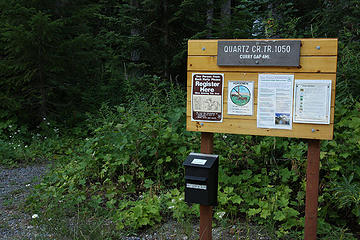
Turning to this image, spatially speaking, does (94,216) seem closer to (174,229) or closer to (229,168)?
(174,229)

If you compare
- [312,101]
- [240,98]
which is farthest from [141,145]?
[312,101]

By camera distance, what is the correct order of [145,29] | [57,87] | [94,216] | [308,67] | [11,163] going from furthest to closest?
1. [145,29]
2. [57,87]
3. [11,163]
4. [94,216]
5. [308,67]

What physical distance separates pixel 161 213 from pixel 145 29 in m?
6.48

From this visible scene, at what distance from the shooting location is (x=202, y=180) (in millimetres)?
3141

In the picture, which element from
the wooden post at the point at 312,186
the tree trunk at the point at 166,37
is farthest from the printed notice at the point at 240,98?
the tree trunk at the point at 166,37

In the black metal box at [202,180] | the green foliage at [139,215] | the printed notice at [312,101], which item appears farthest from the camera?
the green foliage at [139,215]

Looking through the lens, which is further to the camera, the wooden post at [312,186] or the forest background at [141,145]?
the forest background at [141,145]

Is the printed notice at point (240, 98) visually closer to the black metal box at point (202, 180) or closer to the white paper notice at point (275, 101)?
the white paper notice at point (275, 101)

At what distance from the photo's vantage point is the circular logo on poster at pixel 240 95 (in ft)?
10.1

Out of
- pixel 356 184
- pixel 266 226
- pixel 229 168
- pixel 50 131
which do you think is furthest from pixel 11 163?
pixel 356 184

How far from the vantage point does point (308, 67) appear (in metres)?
2.91

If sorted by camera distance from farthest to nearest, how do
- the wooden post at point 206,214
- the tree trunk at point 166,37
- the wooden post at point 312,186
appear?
the tree trunk at point 166,37
the wooden post at point 206,214
the wooden post at point 312,186

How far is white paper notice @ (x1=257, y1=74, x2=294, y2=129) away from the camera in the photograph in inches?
117

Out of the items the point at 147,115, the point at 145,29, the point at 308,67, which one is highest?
the point at 145,29
